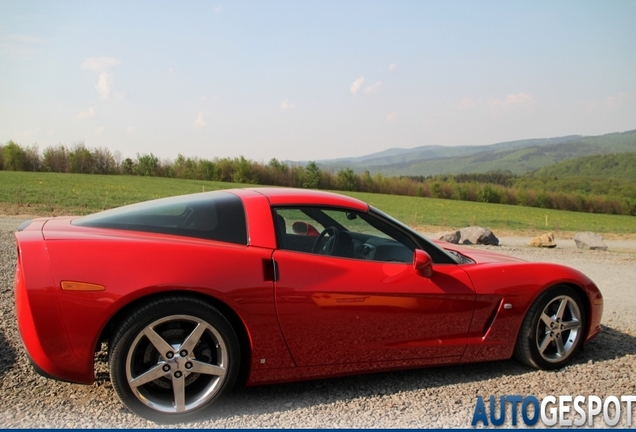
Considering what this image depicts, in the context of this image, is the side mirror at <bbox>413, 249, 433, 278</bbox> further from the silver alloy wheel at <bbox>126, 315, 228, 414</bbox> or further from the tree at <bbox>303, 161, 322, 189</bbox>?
the tree at <bbox>303, 161, 322, 189</bbox>

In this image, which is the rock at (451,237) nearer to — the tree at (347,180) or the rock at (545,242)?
the rock at (545,242)

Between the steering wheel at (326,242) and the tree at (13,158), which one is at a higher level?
the tree at (13,158)

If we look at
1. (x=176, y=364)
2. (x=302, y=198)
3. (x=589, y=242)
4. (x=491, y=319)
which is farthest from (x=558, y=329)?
(x=589, y=242)

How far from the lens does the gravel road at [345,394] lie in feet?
Result: 10.9

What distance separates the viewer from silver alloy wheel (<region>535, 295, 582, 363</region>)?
14.2ft

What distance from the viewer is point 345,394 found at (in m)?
3.78

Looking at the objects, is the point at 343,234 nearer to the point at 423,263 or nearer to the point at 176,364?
the point at 423,263

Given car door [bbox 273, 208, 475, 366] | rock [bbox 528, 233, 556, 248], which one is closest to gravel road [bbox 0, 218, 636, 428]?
car door [bbox 273, 208, 475, 366]

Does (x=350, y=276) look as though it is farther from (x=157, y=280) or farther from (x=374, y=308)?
(x=157, y=280)

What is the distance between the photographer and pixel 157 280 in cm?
313

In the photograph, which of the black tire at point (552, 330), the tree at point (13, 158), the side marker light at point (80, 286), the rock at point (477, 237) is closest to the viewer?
the side marker light at point (80, 286)

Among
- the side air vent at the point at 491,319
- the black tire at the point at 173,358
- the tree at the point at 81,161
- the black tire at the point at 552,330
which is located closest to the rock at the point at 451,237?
the black tire at the point at 552,330

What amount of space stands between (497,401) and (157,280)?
2358 millimetres

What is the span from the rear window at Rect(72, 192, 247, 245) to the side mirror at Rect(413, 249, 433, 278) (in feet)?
3.77
